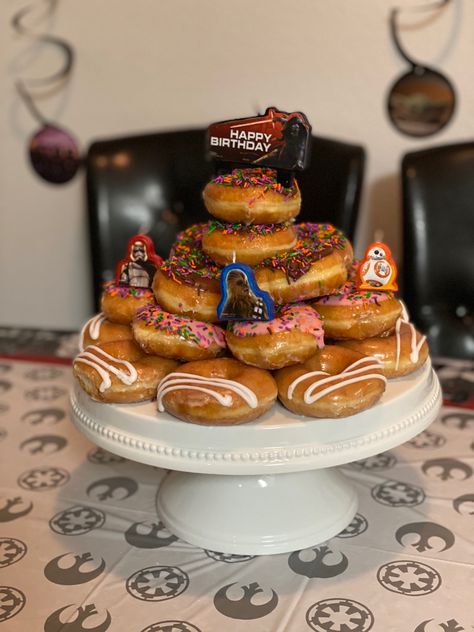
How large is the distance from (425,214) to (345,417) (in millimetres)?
1100

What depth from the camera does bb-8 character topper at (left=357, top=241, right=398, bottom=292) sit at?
121cm

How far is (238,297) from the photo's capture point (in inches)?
41.7

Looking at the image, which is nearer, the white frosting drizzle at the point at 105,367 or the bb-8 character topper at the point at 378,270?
the white frosting drizzle at the point at 105,367

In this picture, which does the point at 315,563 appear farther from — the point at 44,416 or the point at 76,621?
the point at 44,416

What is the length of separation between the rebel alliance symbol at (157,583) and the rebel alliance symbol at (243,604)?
0.06 m

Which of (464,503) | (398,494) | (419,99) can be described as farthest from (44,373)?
(419,99)

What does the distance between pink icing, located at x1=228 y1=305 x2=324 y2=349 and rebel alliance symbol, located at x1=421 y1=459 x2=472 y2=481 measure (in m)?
0.42

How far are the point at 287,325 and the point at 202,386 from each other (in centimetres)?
15

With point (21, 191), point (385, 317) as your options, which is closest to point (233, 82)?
point (21, 191)

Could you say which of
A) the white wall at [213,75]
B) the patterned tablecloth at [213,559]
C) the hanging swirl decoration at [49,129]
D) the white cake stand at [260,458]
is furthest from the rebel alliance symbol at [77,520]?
the hanging swirl decoration at [49,129]

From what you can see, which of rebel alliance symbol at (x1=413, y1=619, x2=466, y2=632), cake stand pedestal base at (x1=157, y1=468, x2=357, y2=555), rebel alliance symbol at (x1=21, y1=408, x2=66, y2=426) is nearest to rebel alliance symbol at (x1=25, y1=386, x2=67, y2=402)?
rebel alliance symbol at (x1=21, y1=408, x2=66, y2=426)

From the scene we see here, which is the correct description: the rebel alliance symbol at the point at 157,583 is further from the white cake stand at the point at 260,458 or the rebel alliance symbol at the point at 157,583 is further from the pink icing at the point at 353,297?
the pink icing at the point at 353,297

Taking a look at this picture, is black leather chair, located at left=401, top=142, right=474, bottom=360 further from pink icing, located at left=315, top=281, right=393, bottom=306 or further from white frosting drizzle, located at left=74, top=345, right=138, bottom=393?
white frosting drizzle, located at left=74, top=345, right=138, bottom=393

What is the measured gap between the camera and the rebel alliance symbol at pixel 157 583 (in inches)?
41.1
